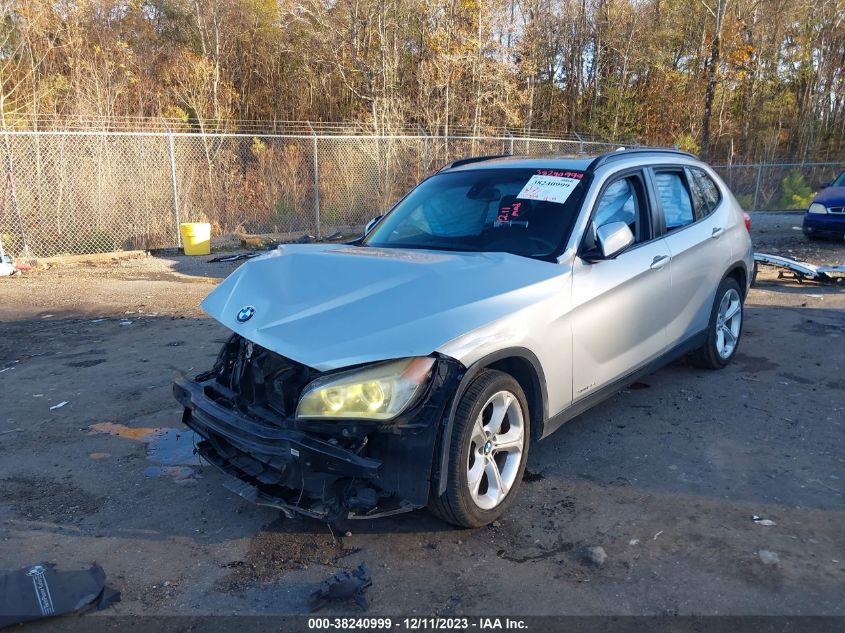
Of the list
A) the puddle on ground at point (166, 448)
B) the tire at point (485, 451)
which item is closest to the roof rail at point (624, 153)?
the tire at point (485, 451)

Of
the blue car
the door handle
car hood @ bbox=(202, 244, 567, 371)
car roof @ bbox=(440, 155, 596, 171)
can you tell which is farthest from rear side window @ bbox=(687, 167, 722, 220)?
the blue car

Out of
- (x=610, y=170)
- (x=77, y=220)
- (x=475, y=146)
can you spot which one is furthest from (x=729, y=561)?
(x=475, y=146)

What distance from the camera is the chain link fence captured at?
11734mm

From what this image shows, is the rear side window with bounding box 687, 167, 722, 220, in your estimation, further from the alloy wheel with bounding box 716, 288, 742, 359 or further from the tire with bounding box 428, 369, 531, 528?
the tire with bounding box 428, 369, 531, 528

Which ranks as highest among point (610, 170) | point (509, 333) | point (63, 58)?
point (63, 58)

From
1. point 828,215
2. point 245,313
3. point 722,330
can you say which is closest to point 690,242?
point 722,330

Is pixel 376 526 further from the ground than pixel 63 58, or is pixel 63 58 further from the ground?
pixel 63 58

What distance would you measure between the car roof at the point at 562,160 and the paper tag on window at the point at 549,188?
14cm

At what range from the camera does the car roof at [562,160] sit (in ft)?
14.1

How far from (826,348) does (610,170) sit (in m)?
3.57

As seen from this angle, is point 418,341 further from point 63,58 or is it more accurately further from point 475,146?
point 63,58

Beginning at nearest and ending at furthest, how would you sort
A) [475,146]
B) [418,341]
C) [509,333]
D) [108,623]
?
[108,623] → [418,341] → [509,333] → [475,146]

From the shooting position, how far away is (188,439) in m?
4.35

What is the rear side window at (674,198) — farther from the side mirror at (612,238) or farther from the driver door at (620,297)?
the side mirror at (612,238)
